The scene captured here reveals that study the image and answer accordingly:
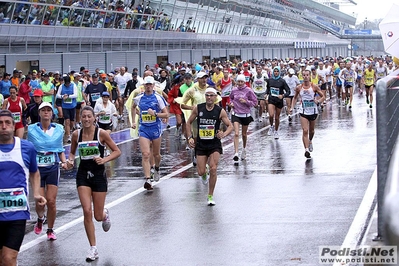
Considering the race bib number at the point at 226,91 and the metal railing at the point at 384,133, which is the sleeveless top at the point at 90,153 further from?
the race bib number at the point at 226,91

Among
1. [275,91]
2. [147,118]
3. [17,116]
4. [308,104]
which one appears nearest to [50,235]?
[147,118]

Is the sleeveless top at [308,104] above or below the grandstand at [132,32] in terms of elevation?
below

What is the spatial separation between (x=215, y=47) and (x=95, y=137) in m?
50.2

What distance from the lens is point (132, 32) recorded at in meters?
43.9

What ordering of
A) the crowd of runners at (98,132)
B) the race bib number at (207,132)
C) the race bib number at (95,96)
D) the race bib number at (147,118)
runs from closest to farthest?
1. the crowd of runners at (98,132)
2. the race bib number at (207,132)
3. the race bib number at (147,118)
4. the race bib number at (95,96)

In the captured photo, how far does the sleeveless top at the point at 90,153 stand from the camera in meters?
10.2

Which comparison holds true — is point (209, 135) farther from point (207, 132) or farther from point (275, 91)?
point (275, 91)

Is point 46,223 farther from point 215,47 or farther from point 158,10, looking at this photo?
point 215,47

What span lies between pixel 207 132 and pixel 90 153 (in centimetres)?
319

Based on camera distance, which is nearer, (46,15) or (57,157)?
(57,157)

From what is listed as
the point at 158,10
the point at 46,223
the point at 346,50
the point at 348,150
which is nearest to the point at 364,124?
the point at 348,150

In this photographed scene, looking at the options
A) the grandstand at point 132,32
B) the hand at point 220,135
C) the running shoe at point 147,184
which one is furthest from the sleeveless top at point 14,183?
the grandstand at point 132,32

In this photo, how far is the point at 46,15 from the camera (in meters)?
34.2

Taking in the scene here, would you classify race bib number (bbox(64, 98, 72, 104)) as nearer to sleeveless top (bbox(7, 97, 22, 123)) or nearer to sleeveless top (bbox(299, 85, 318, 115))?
sleeveless top (bbox(7, 97, 22, 123))
